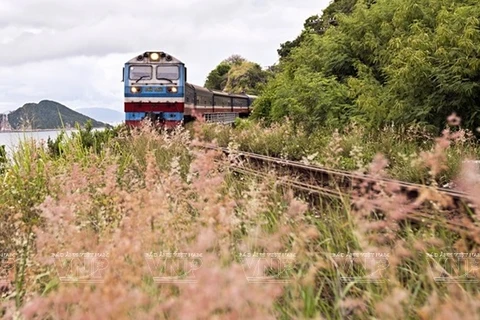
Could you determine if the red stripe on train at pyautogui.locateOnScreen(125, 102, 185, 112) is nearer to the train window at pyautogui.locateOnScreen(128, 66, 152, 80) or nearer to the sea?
the train window at pyautogui.locateOnScreen(128, 66, 152, 80)

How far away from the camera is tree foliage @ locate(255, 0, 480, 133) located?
10148 millimetres

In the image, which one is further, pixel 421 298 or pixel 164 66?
pixel 164 66

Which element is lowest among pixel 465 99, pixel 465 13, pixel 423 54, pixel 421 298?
pixel 421 298

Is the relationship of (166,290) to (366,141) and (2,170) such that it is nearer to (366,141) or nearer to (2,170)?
(2,170)

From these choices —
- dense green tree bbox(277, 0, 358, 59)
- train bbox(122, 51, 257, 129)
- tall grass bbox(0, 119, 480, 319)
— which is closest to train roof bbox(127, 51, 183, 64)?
train bbox(122, 51, 257, 129)

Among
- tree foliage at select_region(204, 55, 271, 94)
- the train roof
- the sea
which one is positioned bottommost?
the sea

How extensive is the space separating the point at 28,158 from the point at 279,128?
8295 millimetres

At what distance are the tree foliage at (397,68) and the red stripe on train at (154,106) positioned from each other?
342 cm

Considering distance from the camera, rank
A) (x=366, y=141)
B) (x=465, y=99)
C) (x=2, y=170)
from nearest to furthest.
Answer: (x=2, y=170) → (x=465, y=99) → (x=366, y=141)

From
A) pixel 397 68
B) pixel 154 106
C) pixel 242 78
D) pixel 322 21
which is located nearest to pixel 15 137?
pixel 397 68

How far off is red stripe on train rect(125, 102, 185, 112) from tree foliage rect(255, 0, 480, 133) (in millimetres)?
3419

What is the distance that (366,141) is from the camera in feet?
36.1

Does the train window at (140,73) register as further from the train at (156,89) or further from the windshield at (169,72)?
the windshield at (169,72)

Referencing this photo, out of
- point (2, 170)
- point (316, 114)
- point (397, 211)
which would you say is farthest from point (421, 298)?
point (316, 114)
